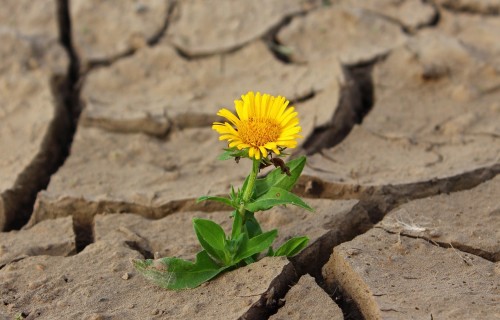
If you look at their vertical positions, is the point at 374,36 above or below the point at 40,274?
above

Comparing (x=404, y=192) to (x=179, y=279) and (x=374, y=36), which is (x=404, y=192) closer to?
(x=179, y=279)

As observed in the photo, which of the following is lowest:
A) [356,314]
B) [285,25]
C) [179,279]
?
[356,314]

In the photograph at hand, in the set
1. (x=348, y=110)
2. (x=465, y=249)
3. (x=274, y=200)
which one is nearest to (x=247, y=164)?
(x=348, y=110)

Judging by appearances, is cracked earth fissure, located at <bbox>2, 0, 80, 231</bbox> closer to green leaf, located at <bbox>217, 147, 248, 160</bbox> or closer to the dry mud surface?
the dry mud surface

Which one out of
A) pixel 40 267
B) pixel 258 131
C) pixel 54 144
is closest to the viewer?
pixel 258 131

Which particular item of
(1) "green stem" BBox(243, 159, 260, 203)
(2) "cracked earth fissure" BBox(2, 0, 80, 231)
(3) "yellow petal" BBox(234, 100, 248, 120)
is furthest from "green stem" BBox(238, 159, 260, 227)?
(2) "cracked earth fissure" BBox(2, 0, 80, 231)

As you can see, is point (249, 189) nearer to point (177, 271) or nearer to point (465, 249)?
point (177, 271)

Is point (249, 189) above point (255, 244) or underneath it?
above

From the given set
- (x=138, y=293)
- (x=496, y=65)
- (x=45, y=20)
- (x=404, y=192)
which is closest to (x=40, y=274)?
(x=138, y=293)

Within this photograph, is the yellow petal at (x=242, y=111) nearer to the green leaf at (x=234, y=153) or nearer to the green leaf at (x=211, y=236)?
the green leaf at (x=234, y=153)
